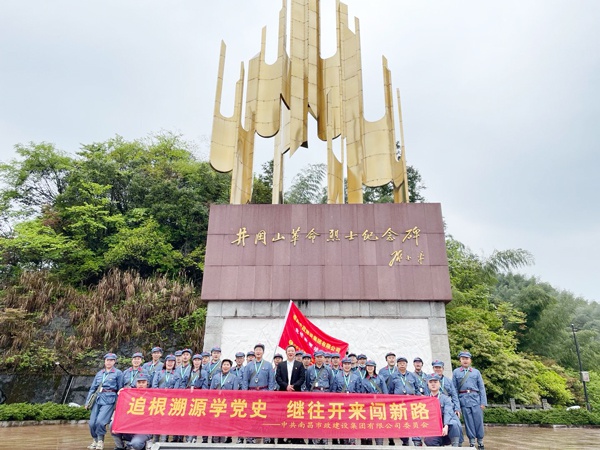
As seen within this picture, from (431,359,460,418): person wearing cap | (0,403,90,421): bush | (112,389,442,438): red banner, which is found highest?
(431,359,460,418): person wearing cap

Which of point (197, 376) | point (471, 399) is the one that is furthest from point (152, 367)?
point (471, 399)

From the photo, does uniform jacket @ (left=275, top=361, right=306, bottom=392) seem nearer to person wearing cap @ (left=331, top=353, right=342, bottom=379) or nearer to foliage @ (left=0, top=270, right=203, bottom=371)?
person wearing cap @ (left=331, top=353, right=342, bottom=379)

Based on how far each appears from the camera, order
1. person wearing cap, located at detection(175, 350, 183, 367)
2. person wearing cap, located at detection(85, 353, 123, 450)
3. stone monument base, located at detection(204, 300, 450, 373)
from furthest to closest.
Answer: stone monument base, located at detection(204, 300, 450, 373) → person wearing cap, located at detection(175, 350, 183, 367) → person wearing cap, located at detection(85, 353, 123, 450)

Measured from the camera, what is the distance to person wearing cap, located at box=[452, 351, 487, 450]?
17.5 feet

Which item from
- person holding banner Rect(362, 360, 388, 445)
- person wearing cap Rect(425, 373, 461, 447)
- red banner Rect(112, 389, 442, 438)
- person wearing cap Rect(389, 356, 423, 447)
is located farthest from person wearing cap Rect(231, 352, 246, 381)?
person wearing cap Rect(425, 373, 461, 447)

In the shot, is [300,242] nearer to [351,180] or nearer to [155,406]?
[351,180]

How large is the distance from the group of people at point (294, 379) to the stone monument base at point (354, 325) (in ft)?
8.00

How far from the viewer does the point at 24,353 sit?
12.1 meters

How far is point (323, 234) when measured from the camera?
8.91 m

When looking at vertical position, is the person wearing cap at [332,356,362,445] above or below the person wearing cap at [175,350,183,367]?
below

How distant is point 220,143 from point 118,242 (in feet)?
27.9

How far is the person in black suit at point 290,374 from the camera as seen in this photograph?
16.7 ft

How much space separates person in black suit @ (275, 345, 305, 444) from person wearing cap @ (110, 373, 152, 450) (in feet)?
5.17

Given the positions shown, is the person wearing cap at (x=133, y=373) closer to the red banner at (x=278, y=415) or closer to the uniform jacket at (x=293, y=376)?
the red banner at (x=278, y=415)
